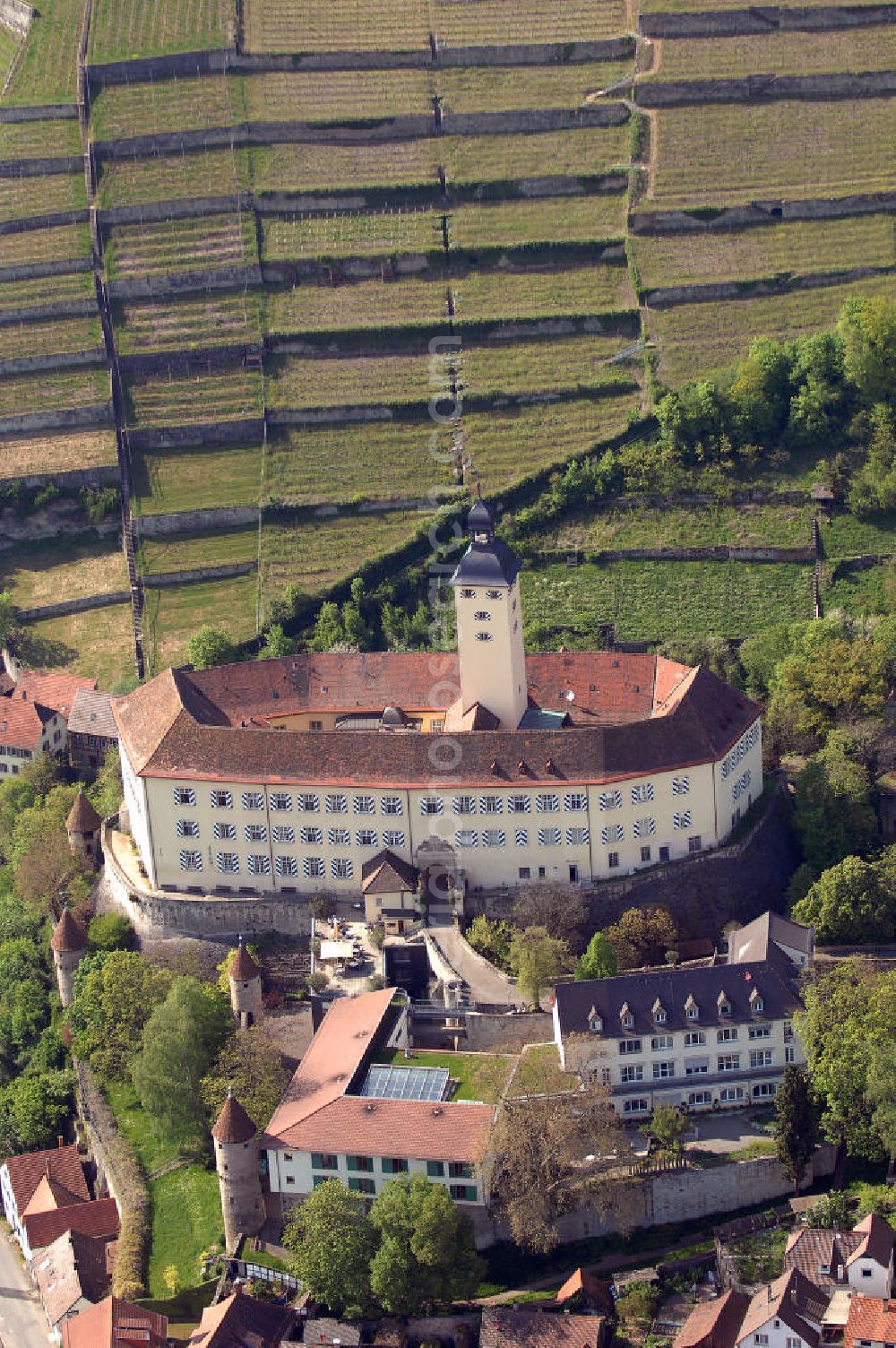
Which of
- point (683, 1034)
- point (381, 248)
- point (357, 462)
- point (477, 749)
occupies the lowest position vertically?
point (683, 1034)

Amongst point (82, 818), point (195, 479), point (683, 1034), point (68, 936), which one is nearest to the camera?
point (683, 1034)

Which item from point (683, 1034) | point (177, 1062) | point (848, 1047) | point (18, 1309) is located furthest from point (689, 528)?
point (18, 1309)

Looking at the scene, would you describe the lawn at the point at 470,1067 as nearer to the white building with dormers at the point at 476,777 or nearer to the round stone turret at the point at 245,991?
the round stone turret at the point at 245,991

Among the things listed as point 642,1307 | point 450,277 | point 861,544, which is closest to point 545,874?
Result: point 642,1307

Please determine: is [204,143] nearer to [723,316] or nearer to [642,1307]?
[723,316]

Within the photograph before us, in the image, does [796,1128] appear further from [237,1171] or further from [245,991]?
[245,991]

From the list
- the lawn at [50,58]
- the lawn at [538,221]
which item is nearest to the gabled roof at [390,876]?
the lawn at [538,221]
